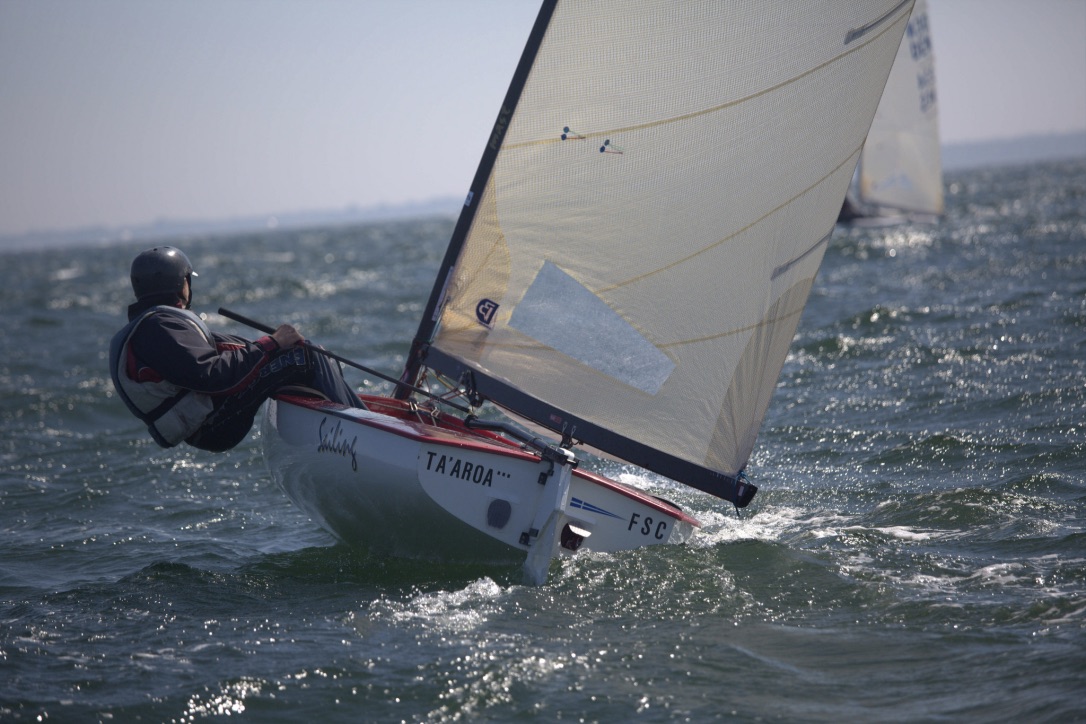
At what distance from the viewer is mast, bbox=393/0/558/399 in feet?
16.2

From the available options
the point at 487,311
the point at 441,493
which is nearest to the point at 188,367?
→ the point at 441,493

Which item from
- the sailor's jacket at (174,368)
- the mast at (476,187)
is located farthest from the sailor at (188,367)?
the mast at (476,187)

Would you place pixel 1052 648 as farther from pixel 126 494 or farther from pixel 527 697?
pixel 126 494

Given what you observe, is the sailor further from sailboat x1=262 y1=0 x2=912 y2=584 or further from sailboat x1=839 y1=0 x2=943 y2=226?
sailboat x1=839 y1=0 x2=943 y2=226

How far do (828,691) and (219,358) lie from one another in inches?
118

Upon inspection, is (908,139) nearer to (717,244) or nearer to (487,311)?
(717,244)

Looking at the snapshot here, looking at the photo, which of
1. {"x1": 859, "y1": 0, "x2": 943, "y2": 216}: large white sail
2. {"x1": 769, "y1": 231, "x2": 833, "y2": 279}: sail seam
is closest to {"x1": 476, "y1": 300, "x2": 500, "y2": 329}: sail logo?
{"x1": 769, "y1": 231, "x2": 833, "y2": 279}: sail seam

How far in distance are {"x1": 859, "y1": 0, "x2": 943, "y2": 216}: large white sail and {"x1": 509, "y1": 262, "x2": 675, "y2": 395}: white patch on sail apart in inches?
755

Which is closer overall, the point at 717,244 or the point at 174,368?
the point at 174,368

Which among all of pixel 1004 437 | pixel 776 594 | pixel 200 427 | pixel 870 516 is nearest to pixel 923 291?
pixel 1004 437

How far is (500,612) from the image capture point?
4.42m

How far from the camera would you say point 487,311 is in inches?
205

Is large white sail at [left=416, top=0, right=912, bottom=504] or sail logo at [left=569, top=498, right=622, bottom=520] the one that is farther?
large white sail at [left=416, top=0, right=912, bottom=504]

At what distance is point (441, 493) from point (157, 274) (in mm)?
1735
